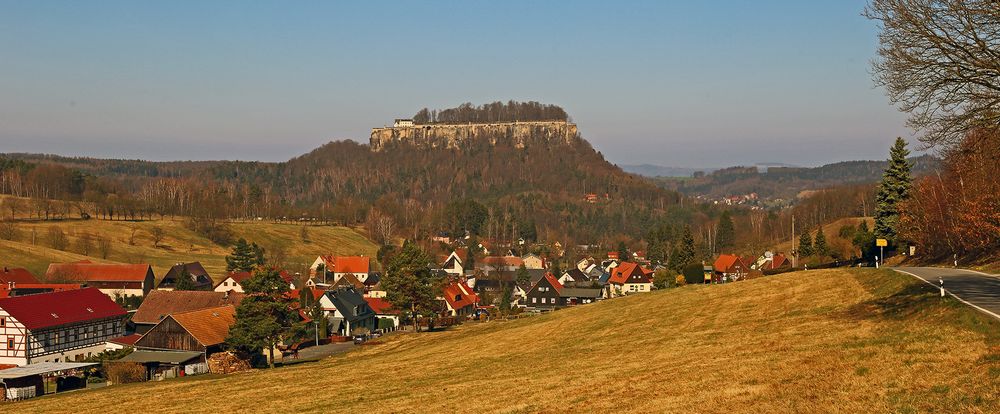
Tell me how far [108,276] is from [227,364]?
5393 cm

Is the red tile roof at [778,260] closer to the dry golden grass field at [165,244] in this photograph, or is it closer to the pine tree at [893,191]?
the pine tree at [893,191]

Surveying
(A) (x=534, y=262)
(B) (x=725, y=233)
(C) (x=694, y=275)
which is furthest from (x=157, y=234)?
(C) (x=694, y=275)

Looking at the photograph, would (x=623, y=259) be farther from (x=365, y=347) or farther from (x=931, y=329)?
(x=931, y=329)

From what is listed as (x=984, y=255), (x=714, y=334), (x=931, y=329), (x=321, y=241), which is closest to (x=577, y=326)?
(x=714, y=334)

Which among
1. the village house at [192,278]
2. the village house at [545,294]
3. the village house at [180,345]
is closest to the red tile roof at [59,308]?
the village house at [180,345]

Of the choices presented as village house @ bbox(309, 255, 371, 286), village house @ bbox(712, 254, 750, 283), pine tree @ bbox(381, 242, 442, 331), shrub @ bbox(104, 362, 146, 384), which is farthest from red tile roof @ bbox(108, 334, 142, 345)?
village house @ bbox(712, 254, 750, 283)

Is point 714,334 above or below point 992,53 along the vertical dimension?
below

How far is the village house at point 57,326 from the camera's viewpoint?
186 feet

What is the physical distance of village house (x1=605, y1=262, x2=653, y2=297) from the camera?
103 metres

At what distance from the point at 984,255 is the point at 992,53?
30.0m

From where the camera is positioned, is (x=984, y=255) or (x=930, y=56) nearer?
(x=930, y=56)

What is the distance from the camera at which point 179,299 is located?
7119 cm

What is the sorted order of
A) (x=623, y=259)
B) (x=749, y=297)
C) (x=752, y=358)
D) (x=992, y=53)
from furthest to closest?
(x=623, y=259), (x=749, y=297), (x=752, y=358), (x=992, y=53)

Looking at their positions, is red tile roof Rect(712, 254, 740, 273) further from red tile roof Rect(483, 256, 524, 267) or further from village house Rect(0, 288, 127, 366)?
village house Rect(0, 288, 127, 366)
